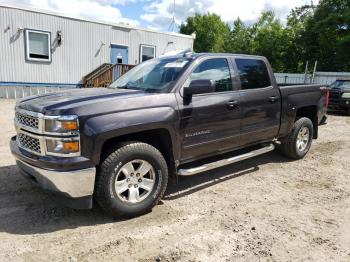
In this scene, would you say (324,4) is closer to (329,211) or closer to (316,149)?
(316,149)

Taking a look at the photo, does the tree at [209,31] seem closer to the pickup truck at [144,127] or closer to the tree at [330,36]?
the tree at [330,36]

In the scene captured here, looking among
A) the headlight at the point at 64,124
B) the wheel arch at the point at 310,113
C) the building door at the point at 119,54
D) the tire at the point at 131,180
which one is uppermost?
the building door at the point at 119,54

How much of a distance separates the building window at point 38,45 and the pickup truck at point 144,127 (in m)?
10.6

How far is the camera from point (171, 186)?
479 cm

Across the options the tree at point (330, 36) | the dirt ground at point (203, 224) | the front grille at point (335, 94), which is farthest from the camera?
the tree at point (330, 36)

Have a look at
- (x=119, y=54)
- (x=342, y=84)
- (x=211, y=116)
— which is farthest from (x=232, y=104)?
(x=119, y=54)

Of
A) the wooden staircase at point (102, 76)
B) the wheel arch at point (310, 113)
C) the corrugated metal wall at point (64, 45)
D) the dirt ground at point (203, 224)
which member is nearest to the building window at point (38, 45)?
the corrugated metal wall at point (64, 45)

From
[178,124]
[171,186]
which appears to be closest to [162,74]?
[178,124]

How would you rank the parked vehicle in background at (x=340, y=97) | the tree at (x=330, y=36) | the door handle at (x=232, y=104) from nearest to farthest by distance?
the door handle at (x=232, y=104), the parked vehicle in background at (x=340, y=97), the tree at (x=330, y=36)

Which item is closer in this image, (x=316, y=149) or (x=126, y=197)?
(x=126, y=197)

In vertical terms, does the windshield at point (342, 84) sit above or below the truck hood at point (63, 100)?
above

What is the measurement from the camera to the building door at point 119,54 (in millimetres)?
16484

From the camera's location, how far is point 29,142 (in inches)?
141

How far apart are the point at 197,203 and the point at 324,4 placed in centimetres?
2970
